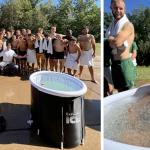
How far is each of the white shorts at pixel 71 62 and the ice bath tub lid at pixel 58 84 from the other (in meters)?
0.09

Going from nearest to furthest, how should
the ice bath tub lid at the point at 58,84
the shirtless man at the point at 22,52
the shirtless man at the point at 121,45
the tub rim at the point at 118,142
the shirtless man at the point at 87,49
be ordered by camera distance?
the tub rim at the point at 118,142
the shirtless man at the point at 121,45
the shirtless man at the point at 87,49
the ice bath tub lid at the point at 58,84
the shirtless man at the point at 22,52

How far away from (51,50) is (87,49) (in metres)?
0.34

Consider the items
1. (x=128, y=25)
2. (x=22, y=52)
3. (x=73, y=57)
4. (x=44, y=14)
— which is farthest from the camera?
(x=22, y=52)

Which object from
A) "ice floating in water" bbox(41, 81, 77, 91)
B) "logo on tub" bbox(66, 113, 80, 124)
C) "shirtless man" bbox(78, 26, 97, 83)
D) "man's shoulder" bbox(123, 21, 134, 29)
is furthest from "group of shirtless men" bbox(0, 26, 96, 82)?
"man's shoulder" bbox(123, 21, 134, 29)

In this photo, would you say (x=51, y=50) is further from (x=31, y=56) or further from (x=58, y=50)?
(x=31, y=56)

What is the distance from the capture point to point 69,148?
417cm

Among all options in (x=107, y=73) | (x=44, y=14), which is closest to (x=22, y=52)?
(x=44, y=14)

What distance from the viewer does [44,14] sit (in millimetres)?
4055

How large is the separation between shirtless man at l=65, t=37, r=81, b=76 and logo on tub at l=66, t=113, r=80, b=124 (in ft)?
1.07

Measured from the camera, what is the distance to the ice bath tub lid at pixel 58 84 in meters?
4.04

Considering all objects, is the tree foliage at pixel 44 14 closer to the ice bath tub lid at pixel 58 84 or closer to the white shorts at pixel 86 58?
the white shorts at pixel 86 58

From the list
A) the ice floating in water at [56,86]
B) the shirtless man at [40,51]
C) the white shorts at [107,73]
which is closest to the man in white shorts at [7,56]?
the shirtless man at [40,51]

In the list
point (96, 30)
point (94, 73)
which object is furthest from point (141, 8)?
point (94, 73)

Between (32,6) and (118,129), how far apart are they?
49.5 inches
